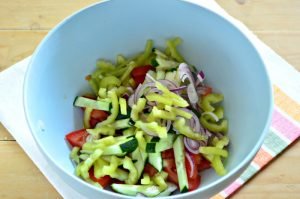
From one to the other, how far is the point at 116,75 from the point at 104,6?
5.0 inches

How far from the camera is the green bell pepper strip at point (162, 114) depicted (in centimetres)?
78

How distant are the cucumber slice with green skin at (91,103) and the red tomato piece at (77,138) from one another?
0.05m

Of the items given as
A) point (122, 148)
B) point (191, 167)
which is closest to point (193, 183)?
point (191, 167)

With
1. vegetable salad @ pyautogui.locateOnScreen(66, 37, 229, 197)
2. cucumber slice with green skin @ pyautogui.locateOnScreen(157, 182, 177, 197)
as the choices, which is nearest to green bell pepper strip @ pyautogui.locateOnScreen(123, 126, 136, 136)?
vegetable salad @ pyautogui.locateOnScreen(66, 37, 229, 197)

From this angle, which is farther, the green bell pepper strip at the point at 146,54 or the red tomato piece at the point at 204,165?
the green bell pepper strip at the point at 146,54

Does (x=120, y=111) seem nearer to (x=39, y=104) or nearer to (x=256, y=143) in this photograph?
(x=39, y=104)

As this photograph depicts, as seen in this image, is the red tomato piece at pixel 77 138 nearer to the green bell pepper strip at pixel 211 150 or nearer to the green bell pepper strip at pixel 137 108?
the green bell pepper strip at pixel 137 108

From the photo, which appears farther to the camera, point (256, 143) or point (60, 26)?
point (60, 26)

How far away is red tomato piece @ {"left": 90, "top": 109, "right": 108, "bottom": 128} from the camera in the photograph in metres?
0.84

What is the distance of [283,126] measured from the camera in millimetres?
937

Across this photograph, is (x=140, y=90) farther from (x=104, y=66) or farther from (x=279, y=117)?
(x=279, y=117)

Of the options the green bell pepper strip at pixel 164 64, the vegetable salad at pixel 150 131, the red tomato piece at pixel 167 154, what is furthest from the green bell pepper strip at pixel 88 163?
the green bell pepper strip at pixel 164 64

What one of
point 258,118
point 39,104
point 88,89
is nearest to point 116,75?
point 88,89

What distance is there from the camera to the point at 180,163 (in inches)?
29.9
